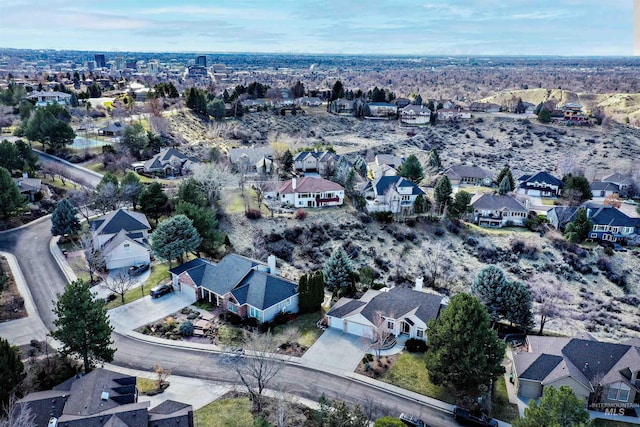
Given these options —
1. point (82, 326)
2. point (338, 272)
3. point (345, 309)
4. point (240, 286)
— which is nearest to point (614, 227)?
point (338, 272)

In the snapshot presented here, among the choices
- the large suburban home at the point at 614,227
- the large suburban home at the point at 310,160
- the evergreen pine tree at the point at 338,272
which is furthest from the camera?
the large suburban home at the point at 310,160

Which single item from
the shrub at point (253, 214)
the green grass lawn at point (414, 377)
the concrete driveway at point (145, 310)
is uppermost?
the shrub at point (253, 214)

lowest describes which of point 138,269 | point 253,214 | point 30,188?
point 138,269

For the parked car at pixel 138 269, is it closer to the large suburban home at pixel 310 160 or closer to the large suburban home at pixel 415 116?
the large suburban home at pixel 310 160

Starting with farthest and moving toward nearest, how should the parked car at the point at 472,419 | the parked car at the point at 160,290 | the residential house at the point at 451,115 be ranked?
the residential house at the point at 451,115
the parked car at the point at 160,290
the parked car at the point at 472,419

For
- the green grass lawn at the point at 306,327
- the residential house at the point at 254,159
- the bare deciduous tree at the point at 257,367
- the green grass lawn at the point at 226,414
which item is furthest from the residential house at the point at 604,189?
the green grass lawn at the point at 226,414

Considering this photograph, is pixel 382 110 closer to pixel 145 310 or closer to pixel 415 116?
pixel 415 116
